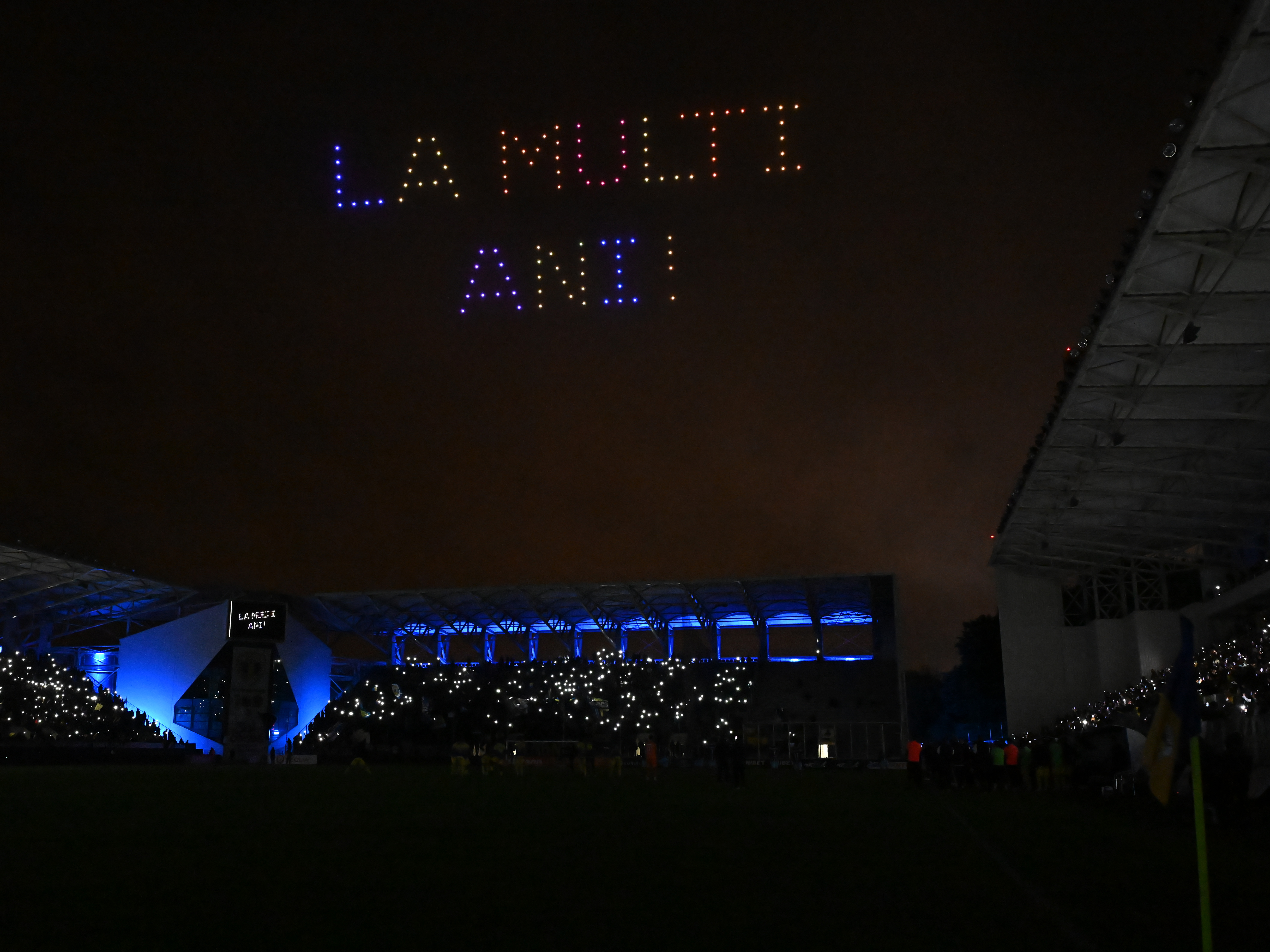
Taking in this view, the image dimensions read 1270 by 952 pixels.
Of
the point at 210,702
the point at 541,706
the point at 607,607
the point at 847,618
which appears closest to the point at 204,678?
the point at 210,702

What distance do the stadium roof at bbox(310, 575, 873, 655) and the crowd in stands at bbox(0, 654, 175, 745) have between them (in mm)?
12359

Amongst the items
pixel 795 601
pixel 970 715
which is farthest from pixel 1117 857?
pixel 970 715

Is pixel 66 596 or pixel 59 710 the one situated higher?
pixel 66 596

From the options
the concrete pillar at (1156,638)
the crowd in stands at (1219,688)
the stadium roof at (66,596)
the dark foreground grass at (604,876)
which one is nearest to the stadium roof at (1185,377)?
the concrete pillar at (1156,638)

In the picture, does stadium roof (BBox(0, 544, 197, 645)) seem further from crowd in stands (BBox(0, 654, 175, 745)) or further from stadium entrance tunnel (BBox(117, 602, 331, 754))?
crowd in stands (BBox(0, 654, 175, 745))

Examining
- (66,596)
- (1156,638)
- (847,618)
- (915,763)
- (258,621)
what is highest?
(66,596)

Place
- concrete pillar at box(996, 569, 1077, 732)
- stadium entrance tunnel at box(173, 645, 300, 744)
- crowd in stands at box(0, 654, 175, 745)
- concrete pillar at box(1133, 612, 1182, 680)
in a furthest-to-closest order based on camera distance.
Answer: stadium entrance tunnel at box(173, 645, 300, 744)
crowd in stands at box(0, 654, 175, 745)
concrete pillar at box(996, 569, 1077, 732)
concrete pillar at box(1133, 612, 1182, 680)

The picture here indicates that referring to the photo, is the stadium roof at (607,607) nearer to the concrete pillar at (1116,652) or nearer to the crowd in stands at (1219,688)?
the concrete pillar at (1116,652)

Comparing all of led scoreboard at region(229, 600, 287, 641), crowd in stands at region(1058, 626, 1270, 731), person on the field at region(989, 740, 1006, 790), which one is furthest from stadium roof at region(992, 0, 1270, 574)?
led scoreboard at region(229, 600, 287, 641)

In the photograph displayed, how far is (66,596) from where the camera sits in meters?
59.3

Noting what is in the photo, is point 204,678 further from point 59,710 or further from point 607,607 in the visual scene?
point 607,607

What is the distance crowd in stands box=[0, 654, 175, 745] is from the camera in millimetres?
52094

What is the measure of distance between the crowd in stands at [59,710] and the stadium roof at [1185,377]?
4373 centimetres

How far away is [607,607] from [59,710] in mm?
29176
